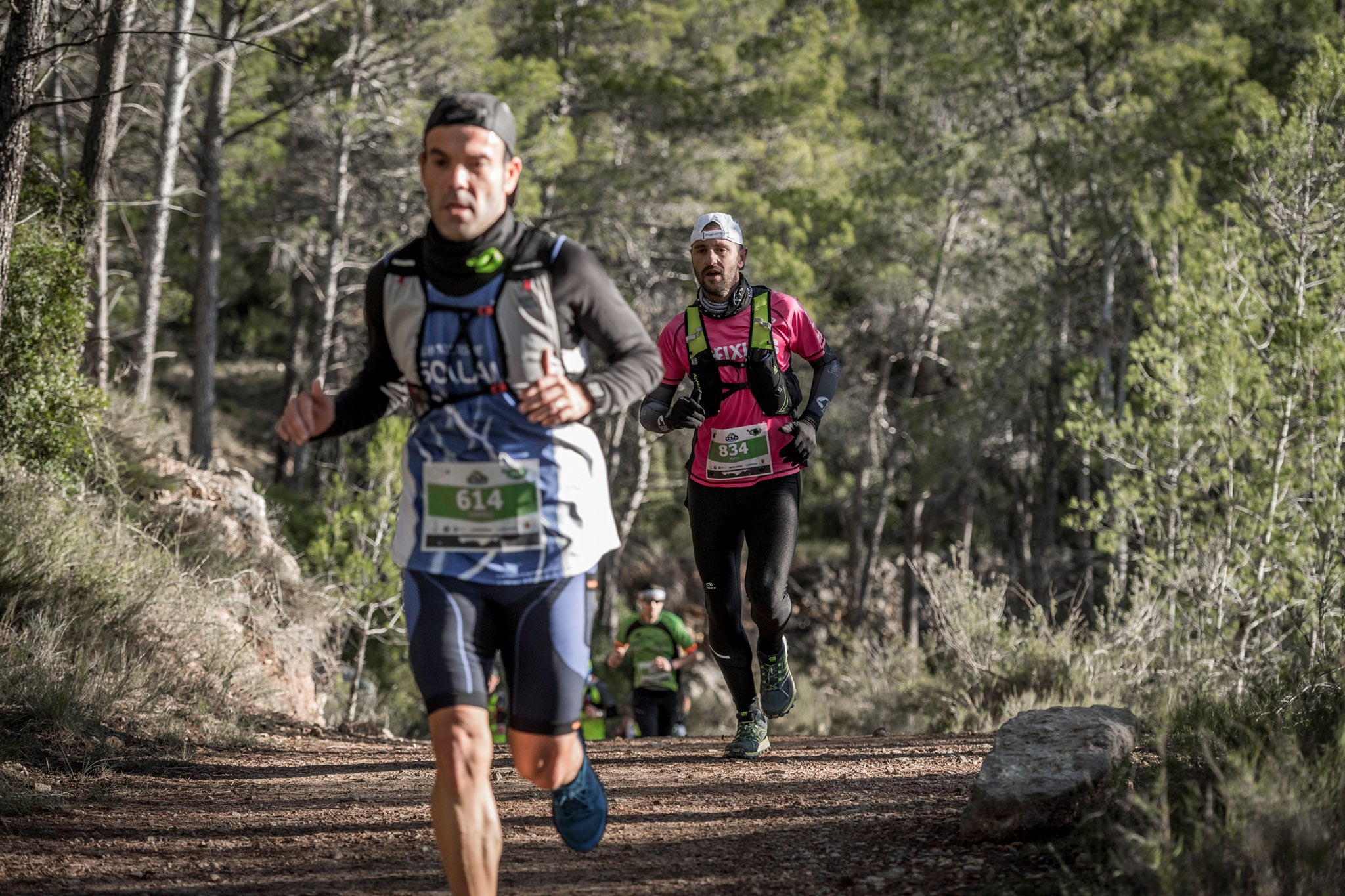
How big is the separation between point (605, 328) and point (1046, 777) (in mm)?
2079

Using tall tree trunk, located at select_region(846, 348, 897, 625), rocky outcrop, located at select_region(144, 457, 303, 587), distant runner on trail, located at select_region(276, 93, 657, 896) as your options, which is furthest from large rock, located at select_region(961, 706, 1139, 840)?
tall tree trunk, located at select_region(846, 348, 897, 625)

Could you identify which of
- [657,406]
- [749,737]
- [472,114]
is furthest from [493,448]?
[749,737]

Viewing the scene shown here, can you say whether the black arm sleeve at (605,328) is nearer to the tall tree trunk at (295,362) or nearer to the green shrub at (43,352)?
the green shrub at (43,352)

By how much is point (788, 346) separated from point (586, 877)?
8.47ft

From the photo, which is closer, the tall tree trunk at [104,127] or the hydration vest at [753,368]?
the hydration vest at [753,368]

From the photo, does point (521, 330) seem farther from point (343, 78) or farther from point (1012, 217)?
point (1012, 217)

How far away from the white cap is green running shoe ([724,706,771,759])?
2280 mm

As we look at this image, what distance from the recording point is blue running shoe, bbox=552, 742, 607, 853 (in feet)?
9.96

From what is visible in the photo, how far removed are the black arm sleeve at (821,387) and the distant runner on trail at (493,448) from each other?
224 centimetres

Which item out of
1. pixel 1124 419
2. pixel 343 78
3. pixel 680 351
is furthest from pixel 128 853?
pixel 343 78

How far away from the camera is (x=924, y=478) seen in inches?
953

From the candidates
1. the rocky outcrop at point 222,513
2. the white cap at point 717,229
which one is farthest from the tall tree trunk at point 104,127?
the white cap at point 717,229

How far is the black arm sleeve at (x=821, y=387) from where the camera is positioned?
5.07 metres

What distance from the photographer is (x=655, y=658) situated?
10.3m
